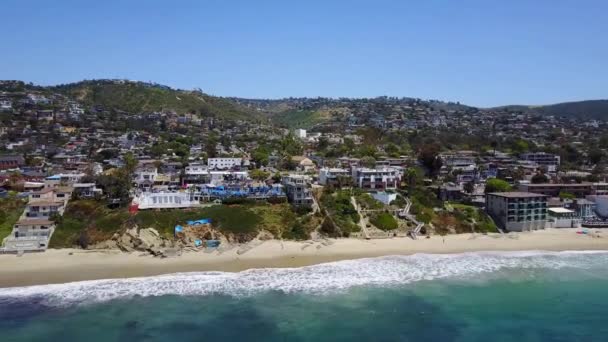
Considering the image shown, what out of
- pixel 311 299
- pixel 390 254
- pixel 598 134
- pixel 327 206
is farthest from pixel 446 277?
pixel 598 134

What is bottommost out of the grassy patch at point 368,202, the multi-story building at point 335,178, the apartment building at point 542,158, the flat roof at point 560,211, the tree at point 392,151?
the flat roof at point 560,211

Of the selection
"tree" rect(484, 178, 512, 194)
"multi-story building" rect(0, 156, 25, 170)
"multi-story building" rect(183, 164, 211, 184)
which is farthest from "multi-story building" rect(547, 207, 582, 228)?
"multi-story building" rect(0, 156, 25, 170)

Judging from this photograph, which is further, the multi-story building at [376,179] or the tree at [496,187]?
the multi-story building at [376,179]

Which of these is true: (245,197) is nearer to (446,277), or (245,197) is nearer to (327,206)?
(327,206)

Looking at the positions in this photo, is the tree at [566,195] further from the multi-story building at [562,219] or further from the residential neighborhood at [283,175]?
the multi-story building at [562,219]

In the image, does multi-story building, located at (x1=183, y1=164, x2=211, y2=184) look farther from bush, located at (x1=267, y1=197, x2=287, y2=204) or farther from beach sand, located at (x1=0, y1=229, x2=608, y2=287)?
beach sand, located at (x1=0, y1=229, x2=608, y2=287)

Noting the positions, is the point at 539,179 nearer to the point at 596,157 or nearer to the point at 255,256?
the point at 596,157

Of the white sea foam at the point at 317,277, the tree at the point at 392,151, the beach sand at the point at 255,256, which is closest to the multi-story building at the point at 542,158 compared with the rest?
the tree at the point at 392,151

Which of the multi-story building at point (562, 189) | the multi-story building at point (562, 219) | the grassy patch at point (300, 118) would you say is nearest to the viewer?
the multi-story building at point (562, 219)
